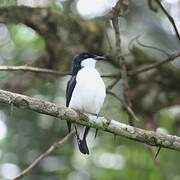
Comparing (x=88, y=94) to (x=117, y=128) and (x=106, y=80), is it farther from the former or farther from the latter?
(x=106, y=80)

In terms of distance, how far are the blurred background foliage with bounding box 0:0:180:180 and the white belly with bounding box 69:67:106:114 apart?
2.18 ft

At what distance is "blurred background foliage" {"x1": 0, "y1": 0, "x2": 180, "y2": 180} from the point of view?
559 centimetres

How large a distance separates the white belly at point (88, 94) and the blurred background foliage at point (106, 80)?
0.66 m

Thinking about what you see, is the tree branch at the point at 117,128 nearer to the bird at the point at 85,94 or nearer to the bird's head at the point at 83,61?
the bird at the point at 85,94

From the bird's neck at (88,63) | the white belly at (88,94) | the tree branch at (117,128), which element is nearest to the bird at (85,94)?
the white belly at (88,94)

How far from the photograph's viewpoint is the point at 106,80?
6906 mm

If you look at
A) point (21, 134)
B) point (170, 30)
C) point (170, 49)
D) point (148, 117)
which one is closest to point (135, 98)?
point (148, 117)

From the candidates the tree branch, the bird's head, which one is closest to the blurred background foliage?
the bird's head

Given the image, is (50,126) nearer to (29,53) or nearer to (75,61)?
(29,53)

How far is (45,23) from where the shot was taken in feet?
17.7

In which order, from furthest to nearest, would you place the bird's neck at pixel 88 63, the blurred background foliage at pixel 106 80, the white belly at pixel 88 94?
the blurred background foliage at pixel 106 80 → the bird's neck at pixel 88 63 → the white belly at pixel 88 94

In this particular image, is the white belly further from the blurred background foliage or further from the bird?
the blurred background foliage

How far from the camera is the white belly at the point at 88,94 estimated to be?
4.23 metres

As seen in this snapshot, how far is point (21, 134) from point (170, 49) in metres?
2.02
